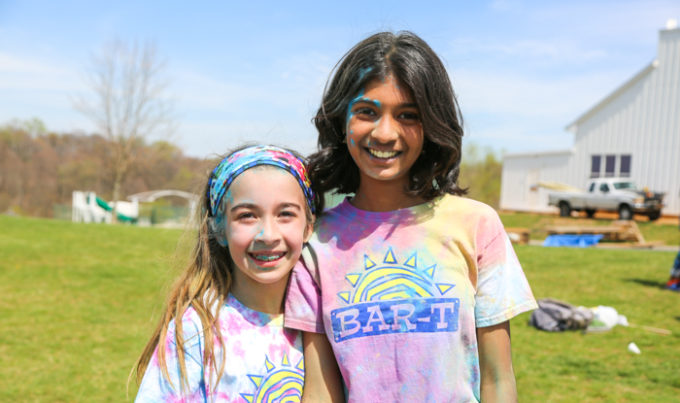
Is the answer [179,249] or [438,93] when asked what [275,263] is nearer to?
[179,249]

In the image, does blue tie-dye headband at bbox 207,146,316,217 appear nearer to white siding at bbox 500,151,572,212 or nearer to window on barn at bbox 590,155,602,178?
white siding at bbox 500,151,572,212

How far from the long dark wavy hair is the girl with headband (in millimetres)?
189

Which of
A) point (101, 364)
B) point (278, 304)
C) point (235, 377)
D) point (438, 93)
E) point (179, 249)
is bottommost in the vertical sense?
point (101, 364)

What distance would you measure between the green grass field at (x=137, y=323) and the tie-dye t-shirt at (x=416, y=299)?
0.75 meters

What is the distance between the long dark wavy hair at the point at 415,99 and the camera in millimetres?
1792

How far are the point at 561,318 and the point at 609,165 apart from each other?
22805mm

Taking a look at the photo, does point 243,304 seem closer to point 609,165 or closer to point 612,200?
point 612,200

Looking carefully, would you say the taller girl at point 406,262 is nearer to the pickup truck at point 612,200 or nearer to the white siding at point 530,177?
the pickup truck at point 612,200

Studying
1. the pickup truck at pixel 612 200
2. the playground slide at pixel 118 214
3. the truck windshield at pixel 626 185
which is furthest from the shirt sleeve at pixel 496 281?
the playground slide at pixel 118 214

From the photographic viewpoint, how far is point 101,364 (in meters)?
5.55

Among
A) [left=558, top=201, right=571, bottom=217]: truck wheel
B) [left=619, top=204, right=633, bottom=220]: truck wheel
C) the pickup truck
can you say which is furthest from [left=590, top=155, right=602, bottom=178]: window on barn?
[left=619, top=204, right=633, bottom=220]: truck wheel

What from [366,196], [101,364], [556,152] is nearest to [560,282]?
[101,364]

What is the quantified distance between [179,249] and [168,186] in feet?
146

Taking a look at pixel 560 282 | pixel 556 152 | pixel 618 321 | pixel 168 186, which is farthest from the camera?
pixel 168 186
